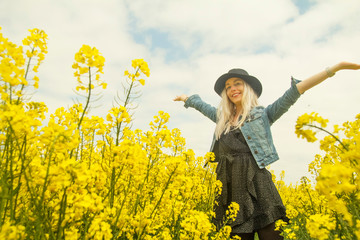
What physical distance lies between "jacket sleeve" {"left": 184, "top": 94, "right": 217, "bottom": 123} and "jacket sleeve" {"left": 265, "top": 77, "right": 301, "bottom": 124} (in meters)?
0.89

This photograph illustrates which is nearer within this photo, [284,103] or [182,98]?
[284,103]

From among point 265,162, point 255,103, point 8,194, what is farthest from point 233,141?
point 8,194

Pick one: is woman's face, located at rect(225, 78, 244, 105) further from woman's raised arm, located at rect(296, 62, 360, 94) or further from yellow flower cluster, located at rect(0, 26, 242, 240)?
yellow flower cluster, located at rect(0, 26, 242, 240)

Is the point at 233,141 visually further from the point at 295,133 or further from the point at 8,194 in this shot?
the point at 8,194

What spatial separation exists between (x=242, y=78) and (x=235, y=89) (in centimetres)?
21

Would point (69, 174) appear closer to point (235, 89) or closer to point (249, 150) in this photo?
point (249, 150)

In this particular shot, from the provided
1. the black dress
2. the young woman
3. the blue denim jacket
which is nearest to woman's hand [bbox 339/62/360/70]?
the young woman

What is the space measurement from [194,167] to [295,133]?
259 cm

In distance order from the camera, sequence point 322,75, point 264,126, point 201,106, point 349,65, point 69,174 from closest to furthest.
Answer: point 69,174 < point 349,65 < point 322,75 < point 264,126 < point 201,106

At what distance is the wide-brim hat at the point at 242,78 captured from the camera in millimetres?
3836

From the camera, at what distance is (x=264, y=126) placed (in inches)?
138

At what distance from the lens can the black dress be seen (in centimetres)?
308

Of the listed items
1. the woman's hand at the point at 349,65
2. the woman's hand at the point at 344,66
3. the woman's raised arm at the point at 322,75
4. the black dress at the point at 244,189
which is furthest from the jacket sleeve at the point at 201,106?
the woman's hand at the point at 349,65

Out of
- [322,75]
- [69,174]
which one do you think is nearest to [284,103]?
[322,75]
